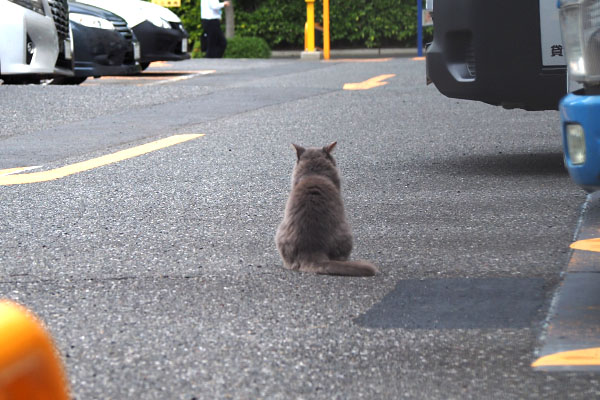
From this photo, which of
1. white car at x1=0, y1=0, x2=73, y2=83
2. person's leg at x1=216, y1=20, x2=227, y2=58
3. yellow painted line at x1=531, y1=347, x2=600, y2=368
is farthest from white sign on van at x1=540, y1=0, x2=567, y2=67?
person's leg at x1=216, y1=20, x2=227, y2=58

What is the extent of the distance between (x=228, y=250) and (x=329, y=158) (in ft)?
2.02

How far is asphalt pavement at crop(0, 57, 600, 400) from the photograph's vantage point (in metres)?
3.14

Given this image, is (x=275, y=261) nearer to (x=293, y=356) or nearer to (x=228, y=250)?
(x=228, y=250)

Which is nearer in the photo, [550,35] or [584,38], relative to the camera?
[584,38]

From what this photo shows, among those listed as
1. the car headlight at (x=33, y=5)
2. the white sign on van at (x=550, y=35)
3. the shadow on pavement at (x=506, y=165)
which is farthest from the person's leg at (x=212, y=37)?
the white sign on van at (x=550, y=35)

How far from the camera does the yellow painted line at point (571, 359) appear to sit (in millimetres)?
3143

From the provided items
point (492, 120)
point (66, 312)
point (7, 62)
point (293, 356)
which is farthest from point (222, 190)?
point (7, 62)

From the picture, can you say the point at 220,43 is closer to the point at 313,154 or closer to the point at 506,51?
the point at 506,51

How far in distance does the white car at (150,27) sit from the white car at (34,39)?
3.21 meters

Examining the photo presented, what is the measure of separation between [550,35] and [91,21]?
9102 mm

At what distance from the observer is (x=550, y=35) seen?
6434 mm

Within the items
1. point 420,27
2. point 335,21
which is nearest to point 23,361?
point 420,27

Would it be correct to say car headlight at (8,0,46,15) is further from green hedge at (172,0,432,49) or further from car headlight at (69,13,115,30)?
green hedge at (172,0,432,49)

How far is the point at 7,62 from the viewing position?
38.9 ft
